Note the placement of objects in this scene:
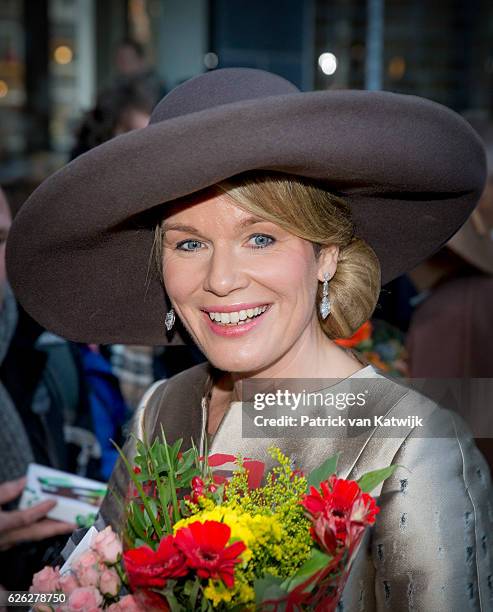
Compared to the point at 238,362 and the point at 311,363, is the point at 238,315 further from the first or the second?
the point at 311,363

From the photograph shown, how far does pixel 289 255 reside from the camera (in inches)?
65.2

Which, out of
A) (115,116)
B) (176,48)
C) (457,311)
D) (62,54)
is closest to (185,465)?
(457,311)

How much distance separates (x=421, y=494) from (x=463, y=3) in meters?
9.54

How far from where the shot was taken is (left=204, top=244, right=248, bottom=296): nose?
1.60 metres

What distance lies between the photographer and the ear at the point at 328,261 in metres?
1.78

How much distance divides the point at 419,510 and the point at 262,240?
1.86ft

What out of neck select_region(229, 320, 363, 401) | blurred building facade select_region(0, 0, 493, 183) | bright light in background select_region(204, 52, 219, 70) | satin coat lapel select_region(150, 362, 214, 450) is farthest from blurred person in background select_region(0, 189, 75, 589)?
blurred building facade select_region(0, 0, 493, 183)

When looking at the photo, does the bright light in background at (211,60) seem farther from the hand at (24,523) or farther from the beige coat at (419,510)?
the beige coat at (419,510)

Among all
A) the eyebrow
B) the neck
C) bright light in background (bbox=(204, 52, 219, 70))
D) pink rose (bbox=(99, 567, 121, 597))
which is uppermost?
bright light in background (bbox=(204, 52, 219, 70))

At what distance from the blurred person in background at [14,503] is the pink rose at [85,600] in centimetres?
126

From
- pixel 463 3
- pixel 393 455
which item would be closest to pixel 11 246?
pixel 393 455

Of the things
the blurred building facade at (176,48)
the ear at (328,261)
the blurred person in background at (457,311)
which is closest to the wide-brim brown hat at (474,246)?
the blurred person in background at (457,311)

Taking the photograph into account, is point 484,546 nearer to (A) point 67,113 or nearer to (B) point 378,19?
(B) point 378,19

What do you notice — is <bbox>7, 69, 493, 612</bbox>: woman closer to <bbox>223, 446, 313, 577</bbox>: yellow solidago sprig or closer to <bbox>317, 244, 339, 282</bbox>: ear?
<bbox>317, 244, 339, 282</bbox>: ear
